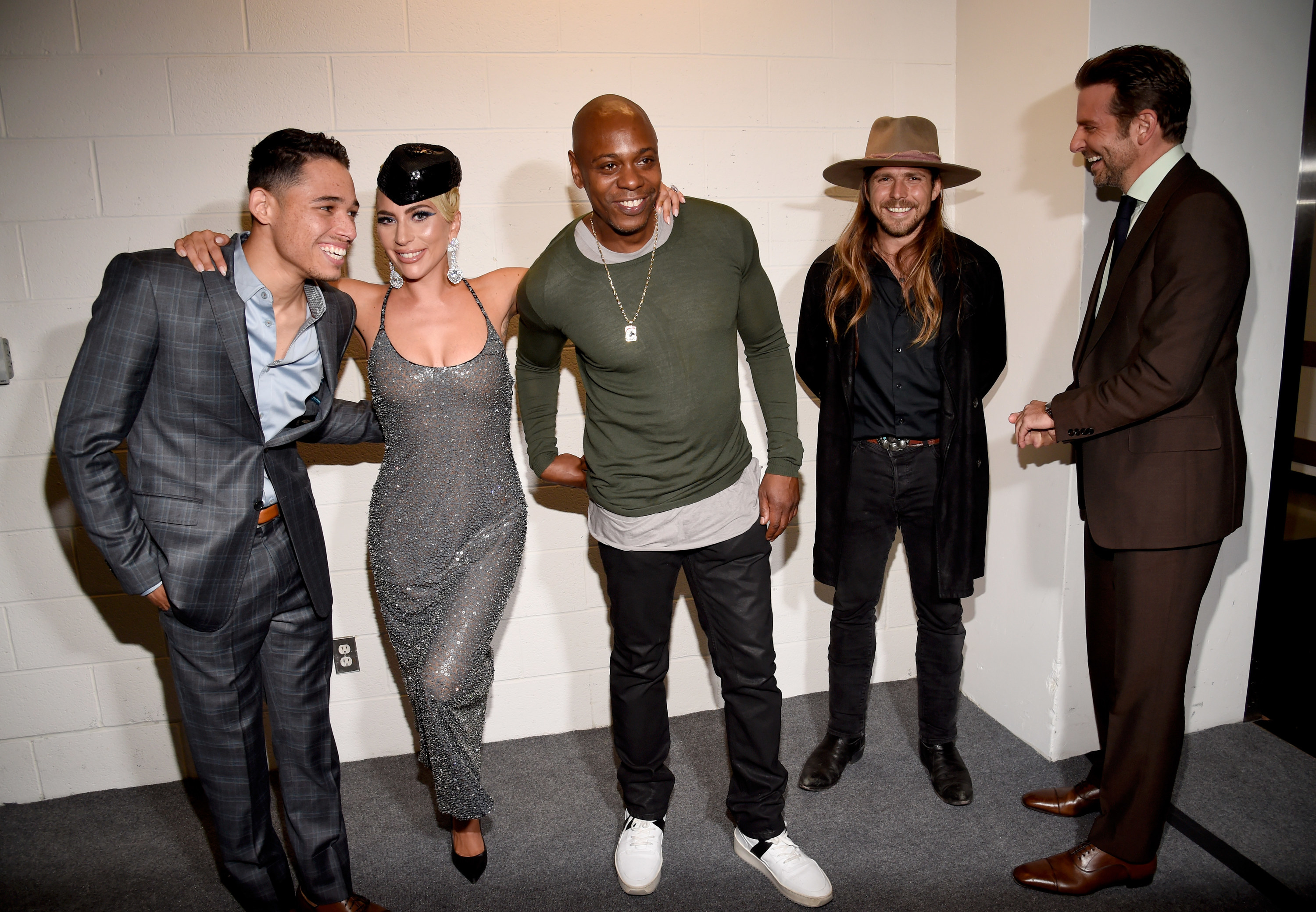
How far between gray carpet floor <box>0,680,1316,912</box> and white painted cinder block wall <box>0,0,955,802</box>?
23 centimetres

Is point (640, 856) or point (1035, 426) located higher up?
point (1035, 426)

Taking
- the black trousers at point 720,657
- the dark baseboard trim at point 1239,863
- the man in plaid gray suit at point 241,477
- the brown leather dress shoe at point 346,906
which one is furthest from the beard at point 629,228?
the dark baseboard trim at point 1239,863

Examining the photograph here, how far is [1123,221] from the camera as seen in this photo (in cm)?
205

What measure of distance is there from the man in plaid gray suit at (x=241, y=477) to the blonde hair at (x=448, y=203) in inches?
8.6

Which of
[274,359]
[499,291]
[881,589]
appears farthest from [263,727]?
[881,589]

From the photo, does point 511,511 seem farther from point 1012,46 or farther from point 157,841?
point 1012,46

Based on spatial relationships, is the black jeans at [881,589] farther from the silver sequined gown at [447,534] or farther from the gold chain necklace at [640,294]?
the silver sequined gown at [447,534]

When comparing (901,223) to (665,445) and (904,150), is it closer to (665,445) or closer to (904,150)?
(904,150)

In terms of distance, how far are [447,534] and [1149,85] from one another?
6.28ft

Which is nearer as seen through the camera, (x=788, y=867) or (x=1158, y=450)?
(x=1158, y=450)

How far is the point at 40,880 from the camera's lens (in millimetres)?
2381

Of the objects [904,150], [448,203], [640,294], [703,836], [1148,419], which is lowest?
[703,836]

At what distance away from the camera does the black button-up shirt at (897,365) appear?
2.40 meters

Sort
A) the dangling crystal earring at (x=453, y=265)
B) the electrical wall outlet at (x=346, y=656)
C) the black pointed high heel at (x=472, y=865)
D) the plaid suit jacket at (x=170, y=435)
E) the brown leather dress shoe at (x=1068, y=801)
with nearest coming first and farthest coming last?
the plaid suit jacket at (x=170, y=435) → the dangling crystal earring at (x=453, y=265) → the black pointed high heel at (x=472, y=865) → the brown leather dress shoe at (x=1068, y=801) → the electrical wall outlet at (x=346, y=656)
